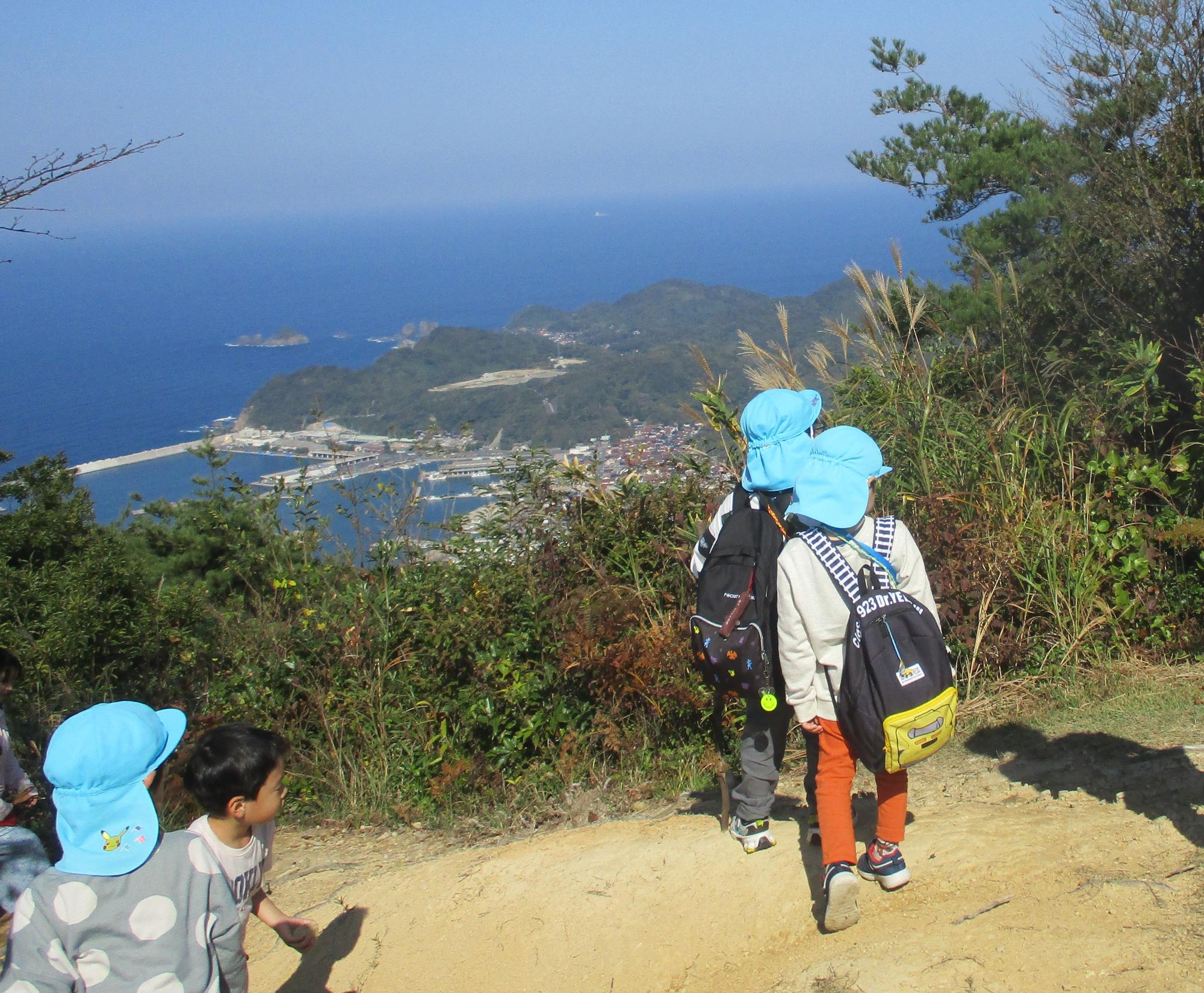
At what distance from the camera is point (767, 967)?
283 centimetres

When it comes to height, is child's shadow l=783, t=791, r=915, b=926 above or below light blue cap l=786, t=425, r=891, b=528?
below

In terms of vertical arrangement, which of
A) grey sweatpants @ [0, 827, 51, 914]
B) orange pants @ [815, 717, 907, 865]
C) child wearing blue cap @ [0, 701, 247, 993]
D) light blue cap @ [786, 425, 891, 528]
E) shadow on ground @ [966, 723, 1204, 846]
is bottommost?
shadow on ground @ [966, 723, 1204, 846]

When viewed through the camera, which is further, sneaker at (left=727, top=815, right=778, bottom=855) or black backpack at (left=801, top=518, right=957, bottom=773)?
sneaker at (left=727, top=815, right=778, bottom=855)

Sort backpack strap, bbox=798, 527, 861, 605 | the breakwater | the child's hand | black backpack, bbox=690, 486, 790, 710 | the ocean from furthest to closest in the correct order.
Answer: the ocean, the breakwater, black backpack, bbox=690, 486, 790, 710, backpack strap, bbox=798, 527, 861, 605, the child's hand

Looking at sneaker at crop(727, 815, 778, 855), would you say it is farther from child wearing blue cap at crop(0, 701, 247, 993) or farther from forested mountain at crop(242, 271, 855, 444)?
forested mountain at crop(242, 271, 855, 444)

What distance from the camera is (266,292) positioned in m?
77.1

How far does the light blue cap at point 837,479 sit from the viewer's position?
111 inches

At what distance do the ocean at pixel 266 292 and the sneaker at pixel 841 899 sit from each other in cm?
428

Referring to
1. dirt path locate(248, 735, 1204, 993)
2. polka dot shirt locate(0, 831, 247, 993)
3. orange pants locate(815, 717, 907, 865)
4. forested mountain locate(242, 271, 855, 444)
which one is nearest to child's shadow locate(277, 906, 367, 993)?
dirt path locate(248, 735, 1204, 993)

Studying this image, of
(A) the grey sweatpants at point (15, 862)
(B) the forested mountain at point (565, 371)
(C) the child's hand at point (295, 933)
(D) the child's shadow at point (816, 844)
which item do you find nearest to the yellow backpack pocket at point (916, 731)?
(D) the child's shadow at point (816, 844)

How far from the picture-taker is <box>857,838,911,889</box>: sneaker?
297 cm

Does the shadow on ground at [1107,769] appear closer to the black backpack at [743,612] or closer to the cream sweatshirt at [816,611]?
the cream sweatshirt at [816,611]

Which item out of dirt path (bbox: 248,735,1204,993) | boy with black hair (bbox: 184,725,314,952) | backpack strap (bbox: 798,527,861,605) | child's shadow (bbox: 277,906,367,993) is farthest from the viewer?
child's shadow (bbox: 277,906,367,993)

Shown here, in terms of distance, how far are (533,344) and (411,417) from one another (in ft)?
52.3
